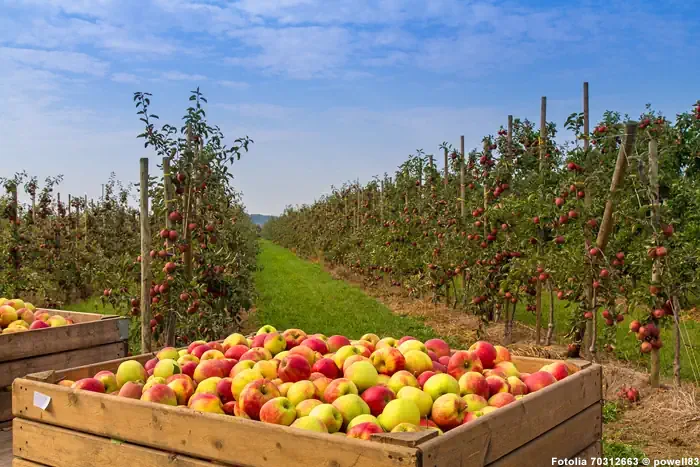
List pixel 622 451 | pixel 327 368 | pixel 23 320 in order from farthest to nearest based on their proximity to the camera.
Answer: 1. pixel 23 320
2. pixel 622 451
3. pixel 327 368

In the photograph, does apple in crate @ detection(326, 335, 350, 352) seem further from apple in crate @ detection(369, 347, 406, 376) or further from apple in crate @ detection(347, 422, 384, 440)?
apple in crate @ detection(347, 422, 384, 440)

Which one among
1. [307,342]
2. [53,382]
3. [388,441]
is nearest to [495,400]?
[388,441]

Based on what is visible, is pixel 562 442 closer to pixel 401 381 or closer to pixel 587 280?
pixel 401 381

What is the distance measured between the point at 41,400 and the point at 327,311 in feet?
35.1

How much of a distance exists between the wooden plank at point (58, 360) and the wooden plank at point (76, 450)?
2136mm

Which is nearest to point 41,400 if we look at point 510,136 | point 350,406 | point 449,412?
point 350,406

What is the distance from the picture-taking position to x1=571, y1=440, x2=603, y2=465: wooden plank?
283 centimetres

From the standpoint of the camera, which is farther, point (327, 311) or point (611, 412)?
point (327, 311)

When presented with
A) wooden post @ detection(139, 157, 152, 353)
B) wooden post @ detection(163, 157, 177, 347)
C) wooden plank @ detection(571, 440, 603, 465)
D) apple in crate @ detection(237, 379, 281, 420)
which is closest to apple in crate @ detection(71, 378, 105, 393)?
apple in crate @ detection(237, 379, 281, 420)

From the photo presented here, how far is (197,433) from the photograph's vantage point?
2.44 meters

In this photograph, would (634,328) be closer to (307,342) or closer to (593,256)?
(593,256)

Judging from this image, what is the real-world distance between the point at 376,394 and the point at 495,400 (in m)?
0.48

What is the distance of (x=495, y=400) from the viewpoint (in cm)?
257

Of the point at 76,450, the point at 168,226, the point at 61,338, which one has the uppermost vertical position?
the point at 168,226
